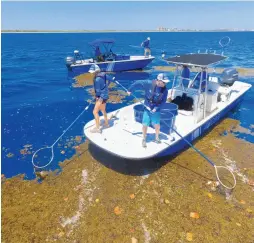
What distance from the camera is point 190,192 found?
7.09 m

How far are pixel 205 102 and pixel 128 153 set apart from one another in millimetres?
4364

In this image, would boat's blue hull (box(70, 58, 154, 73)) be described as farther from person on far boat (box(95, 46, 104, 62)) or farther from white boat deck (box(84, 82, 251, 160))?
white boat deck (box(84, 82, 251, 160))

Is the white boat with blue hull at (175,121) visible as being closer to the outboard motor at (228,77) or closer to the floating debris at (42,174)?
the outboard motor at (228,77)

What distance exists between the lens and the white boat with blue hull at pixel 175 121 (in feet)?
25.5

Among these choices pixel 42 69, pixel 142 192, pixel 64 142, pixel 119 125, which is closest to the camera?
pixel 142 192

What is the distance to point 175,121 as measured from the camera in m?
9.68

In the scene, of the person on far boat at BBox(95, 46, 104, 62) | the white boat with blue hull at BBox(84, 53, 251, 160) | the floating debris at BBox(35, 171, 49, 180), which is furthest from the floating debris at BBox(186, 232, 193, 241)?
the person on far boat at BBox(95, 46, 104, 62)

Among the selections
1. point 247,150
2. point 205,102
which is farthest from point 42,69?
point 247,150

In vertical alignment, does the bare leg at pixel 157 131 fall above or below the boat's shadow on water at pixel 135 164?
above

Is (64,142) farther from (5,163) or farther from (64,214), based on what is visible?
(64,214)

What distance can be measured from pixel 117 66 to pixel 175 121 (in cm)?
1576

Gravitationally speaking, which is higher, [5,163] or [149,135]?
[149,135]

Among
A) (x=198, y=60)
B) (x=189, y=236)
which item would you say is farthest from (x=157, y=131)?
(x=198, y=60)

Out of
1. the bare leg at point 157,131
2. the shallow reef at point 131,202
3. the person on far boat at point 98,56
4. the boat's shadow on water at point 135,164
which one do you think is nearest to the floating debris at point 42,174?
the shallow reef at point 131,202
